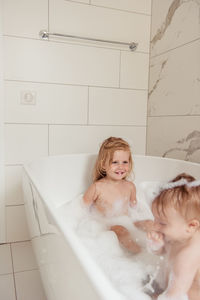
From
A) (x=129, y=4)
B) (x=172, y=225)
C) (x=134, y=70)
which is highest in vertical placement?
(x=129, y=4)

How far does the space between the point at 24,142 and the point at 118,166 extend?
612 millimetres

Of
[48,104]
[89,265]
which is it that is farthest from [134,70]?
[89,265]

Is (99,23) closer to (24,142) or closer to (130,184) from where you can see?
(24,142)

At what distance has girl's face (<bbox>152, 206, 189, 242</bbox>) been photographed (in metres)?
0.71

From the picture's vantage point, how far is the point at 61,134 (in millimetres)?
1849

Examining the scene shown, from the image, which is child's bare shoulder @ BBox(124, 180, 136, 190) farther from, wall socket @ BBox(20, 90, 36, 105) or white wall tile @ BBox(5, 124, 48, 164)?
wall socket @ BBox(20, 90, 36, 105)

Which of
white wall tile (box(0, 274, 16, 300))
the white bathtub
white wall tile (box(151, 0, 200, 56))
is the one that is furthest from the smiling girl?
white wall tile (box(151, 0, 200, 56))

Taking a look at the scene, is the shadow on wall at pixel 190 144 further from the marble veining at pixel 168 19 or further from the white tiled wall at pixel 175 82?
the marble veining at pixel 168 19

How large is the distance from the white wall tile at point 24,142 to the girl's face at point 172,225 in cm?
116

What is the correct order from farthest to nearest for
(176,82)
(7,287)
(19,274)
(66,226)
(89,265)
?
1. (176,82)
2. (19,274)
3. (7,287)
4. (66,226)
5. (89,265)

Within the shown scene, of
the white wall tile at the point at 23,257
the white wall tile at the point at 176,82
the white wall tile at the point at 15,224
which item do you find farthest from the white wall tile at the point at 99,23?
the white wall tile at the point at 23,257

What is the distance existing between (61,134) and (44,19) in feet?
2.29

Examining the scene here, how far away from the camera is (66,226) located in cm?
68

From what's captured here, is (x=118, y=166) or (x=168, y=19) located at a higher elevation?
(x=168, y=19)
